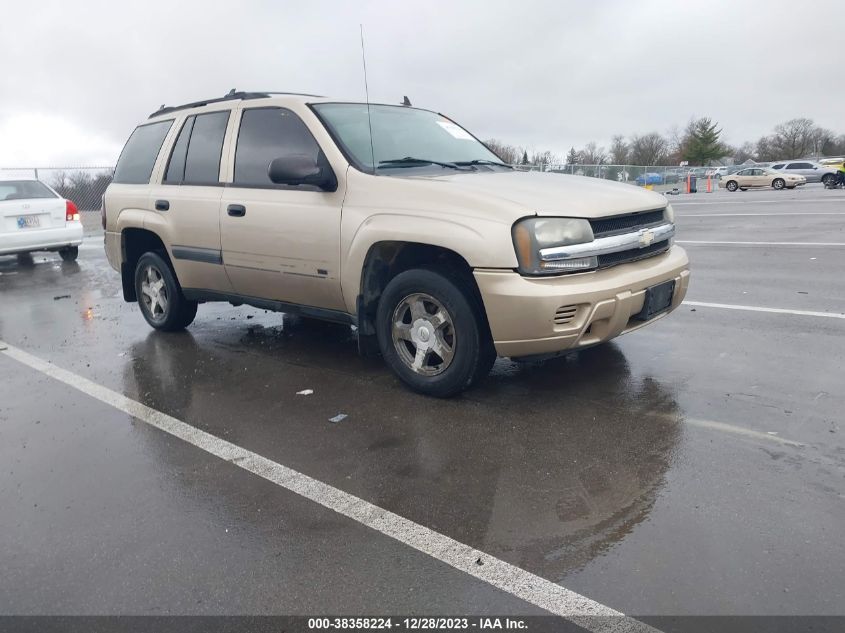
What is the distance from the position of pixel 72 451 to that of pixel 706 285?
6706 mm

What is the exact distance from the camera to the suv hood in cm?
396

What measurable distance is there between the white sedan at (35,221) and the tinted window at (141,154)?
19.8 ft

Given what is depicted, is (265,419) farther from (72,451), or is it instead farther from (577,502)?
(577,502)

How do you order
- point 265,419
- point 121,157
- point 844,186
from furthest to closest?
point 844,186, point 121,157, point 265,419

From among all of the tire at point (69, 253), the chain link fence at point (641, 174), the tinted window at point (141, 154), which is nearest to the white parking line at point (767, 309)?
the tinted window at point (141, 154)

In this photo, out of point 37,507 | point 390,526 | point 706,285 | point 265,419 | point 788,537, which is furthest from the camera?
point 706,285

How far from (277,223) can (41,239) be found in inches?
348

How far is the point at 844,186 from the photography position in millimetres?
31859

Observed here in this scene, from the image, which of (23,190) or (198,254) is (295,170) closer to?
(198,254)

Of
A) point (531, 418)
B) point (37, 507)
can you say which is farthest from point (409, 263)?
point (37, 507)

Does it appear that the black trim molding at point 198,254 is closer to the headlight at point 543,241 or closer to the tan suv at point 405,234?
the tan suv at point 405,234

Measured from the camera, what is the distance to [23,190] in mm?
12195

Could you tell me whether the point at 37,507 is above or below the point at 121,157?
below

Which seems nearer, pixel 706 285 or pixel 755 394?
pixel 755 394
